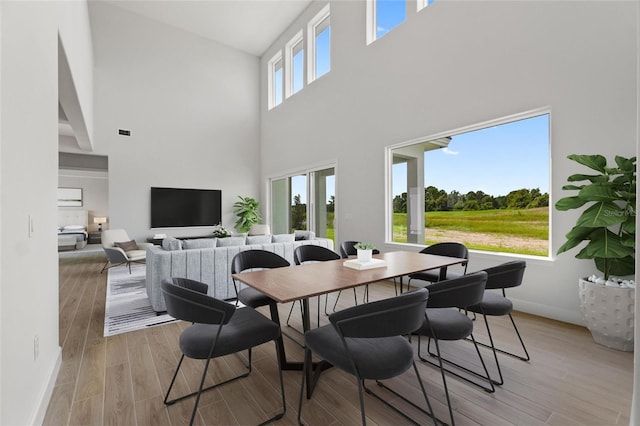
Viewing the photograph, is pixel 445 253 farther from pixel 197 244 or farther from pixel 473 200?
pixel 197 244

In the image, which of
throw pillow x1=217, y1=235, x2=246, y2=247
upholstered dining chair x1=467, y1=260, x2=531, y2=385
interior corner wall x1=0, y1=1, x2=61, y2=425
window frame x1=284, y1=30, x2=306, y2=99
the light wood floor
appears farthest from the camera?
window frame x1=284, y1=30, x2=306, y2=99

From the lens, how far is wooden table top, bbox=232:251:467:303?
5.60 feet

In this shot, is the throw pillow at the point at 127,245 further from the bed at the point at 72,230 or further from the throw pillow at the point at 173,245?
the bed at the point at 72,230

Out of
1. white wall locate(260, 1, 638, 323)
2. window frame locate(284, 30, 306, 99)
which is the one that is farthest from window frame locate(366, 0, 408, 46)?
window frame locate(284, 30, 306, 99)

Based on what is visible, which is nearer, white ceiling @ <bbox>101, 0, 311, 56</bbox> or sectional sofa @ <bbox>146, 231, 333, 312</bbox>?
sectional sofa @ <bbox>146, 231, 333, 312</bbox>

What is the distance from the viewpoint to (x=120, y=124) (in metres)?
7.00

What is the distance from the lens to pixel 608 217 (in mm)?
2359

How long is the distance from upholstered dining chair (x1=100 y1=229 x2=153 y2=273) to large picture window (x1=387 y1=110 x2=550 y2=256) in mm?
4602

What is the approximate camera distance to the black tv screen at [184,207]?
7.38 meters

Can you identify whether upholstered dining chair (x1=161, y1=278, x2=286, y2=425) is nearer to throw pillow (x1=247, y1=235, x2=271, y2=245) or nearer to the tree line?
throw pillow (x1=247, y1=235, x2=271, y2=245)

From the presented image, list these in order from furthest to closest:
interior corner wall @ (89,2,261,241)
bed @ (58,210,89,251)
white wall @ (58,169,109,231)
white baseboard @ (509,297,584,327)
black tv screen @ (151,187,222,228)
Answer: white wall @ (58,169,109,231)
bed @ (58,210,89,251)
black tv screen @ (151,187,222,228)
interior corner wall @ (89,2,261,241)
white baseboard @ (509,297,584,327)

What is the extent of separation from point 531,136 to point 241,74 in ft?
25.5

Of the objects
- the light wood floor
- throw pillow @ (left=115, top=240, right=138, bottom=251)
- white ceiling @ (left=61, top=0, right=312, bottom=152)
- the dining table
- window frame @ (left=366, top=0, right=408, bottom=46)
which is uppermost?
white ceiling @ (left=61, top=0, right=312, bottom=152)

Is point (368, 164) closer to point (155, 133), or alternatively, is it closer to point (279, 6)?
point (279, 6)
